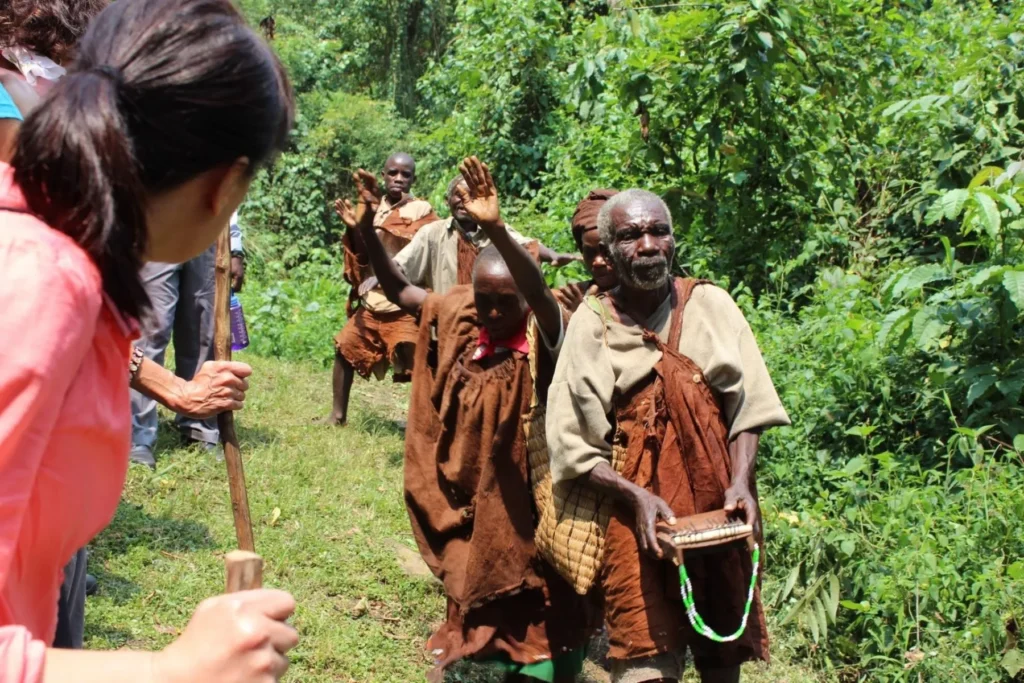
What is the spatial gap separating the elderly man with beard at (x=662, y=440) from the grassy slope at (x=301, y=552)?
4.42ft

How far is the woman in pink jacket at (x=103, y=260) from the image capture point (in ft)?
4.12

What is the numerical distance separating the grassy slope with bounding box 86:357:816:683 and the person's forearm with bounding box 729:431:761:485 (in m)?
1.54

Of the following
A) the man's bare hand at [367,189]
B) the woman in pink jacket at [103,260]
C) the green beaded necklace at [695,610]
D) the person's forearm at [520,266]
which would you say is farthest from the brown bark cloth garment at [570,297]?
the woman in pink jacket at [103,260]

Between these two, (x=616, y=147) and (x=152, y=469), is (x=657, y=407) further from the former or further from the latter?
(x=616, y=147)

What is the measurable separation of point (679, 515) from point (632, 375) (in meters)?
0.46

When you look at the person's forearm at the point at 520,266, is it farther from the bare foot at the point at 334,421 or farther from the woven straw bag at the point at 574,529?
the bare foot at the point at 334,421

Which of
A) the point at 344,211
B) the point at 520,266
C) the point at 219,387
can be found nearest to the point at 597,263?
the point at 520,266

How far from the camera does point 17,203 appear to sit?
4.50ft

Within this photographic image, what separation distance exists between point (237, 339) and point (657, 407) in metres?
4.66

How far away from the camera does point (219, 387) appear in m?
2.27

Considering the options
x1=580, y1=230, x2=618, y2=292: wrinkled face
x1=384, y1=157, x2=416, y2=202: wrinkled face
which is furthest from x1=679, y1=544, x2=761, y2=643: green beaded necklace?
x1=384, y1=157, x2=416, y2=202: wrinkled face

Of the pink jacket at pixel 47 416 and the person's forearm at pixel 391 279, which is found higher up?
the pink jacket at pixel 47 416

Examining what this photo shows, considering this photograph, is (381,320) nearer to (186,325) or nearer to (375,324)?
(375,324)

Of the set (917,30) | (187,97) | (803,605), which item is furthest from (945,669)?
(917,30)
